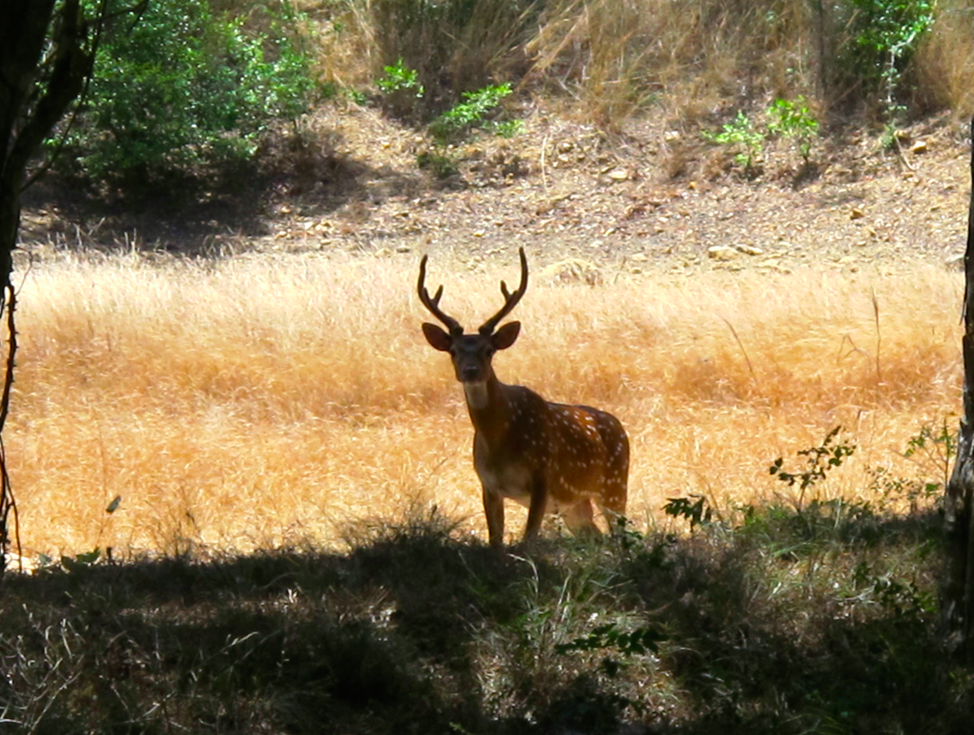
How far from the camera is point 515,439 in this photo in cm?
868

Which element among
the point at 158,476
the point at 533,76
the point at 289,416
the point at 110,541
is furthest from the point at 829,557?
the point at 533,76

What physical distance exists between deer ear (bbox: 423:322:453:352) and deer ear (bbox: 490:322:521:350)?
263mm

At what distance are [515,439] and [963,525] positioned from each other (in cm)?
364

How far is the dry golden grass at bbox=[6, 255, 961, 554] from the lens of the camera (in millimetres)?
10094

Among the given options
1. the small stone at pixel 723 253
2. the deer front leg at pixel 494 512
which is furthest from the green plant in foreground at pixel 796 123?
the deer front leg at pixel 494 512

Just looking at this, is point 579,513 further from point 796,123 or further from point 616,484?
point 796,123

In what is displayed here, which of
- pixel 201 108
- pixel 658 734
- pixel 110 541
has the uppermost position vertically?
pixel 201 108

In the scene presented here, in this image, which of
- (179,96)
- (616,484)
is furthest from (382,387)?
(179,96)

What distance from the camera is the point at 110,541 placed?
923 cm

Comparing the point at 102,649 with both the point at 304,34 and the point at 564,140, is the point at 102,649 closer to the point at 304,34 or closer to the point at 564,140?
the point at 564,140

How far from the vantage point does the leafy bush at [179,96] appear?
67.8 ft

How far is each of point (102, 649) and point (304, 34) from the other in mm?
21711

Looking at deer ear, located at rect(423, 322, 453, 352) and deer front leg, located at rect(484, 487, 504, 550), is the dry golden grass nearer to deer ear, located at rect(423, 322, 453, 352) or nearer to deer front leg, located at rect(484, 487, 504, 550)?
deer front leg, located at rect(484, 487, 504, 550)

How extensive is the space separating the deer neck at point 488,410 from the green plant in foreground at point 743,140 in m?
14.7
